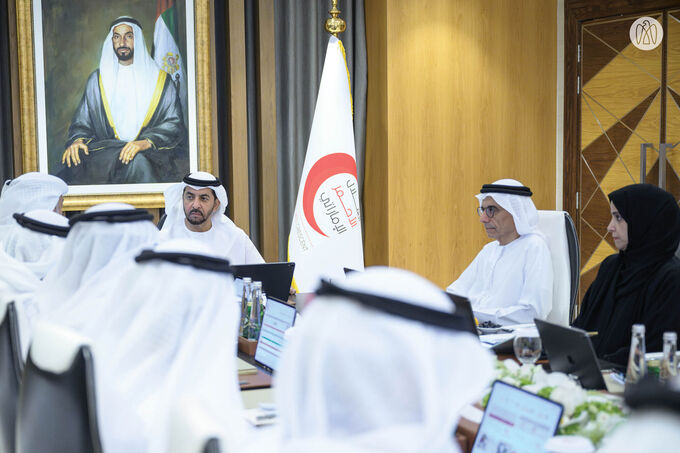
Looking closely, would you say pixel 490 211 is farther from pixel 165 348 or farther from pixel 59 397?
pixel 59 397

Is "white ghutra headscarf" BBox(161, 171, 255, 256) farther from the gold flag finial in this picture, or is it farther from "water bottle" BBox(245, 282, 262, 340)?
"water bottle" BBox(245, 282, 262, 340)

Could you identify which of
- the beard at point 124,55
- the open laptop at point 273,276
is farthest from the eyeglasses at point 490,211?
the beard at point 124,55

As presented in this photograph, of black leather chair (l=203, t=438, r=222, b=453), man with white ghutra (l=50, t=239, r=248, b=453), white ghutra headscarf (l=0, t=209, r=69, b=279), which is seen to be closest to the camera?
black leather chair (l=203, t=438, r=222, b=453)

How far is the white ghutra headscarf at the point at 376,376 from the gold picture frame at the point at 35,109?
14.9ft

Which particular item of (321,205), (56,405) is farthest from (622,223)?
(321,205)

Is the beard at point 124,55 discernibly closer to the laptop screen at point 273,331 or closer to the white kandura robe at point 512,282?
the white kandura robe at point 512,282

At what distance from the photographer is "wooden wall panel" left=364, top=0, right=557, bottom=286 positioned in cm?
586

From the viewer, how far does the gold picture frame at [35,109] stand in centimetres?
513

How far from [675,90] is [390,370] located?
525 cm

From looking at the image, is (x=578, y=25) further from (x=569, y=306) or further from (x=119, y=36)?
(x=119, y=36)

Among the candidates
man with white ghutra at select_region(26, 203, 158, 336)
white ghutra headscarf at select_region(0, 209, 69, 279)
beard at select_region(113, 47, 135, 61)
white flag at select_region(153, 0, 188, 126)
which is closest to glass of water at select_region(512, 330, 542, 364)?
man with white ghutra at select_region(26, 203, 158, 336)

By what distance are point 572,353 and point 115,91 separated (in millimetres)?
4062

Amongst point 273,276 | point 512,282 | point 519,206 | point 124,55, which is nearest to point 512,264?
point 512,282

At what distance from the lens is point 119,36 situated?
17.6 feet
